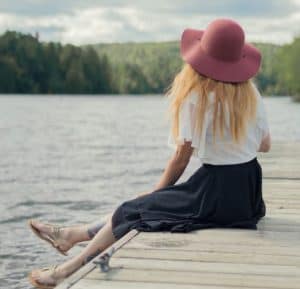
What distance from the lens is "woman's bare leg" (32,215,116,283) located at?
479 cm

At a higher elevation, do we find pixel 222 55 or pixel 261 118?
pixel 222 55

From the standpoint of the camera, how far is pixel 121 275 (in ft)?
13.5

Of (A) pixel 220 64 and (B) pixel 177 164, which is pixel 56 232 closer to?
(B) pixel 177 164

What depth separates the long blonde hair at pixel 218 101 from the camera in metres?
4.99

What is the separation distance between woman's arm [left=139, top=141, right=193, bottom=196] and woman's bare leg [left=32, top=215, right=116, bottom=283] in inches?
18.4

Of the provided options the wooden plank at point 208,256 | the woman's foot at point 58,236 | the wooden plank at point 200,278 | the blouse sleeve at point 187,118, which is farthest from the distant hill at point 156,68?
the wooden plank at point 200,278

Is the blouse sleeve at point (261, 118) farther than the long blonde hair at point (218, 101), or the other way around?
the blouse sleeve at point (261, 118)

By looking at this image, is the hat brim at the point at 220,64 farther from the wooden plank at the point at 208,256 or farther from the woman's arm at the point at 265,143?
the wooden plank at the point at 208,256

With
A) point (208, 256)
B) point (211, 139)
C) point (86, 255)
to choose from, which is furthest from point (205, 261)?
point (211, 139)

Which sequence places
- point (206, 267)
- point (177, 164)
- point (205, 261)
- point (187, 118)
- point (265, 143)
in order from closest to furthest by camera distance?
point (206, 267) < point (205, 261) < point (187, 118) < point (177, 164) < point (265, 143)

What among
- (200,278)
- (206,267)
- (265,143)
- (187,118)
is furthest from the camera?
(265,143)

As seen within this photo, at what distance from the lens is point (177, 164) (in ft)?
16.9

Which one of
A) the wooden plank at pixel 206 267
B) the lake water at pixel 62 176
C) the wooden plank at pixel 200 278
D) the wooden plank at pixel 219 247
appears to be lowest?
the lake water at pixel 62 176

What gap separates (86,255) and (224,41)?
5.21 feet
